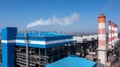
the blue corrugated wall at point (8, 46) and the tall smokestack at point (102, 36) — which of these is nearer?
the blue corrugated wall at point (8, 46)

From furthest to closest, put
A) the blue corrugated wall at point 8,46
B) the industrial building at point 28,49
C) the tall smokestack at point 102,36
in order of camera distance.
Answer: the tall smokestack at point 102,36, the blue corrugated wall at point 8,46, the industrial building at point 28,49

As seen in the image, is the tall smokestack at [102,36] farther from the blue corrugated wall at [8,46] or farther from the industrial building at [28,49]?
the blue corrugated wall at [8,46]

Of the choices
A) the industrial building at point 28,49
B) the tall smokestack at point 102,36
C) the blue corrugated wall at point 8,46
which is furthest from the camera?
the tall smokestack at point 102,36

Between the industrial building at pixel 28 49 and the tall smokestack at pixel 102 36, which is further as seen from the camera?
the tall smokestack at pixel 102 36

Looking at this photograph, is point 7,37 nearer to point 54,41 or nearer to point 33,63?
point 33,63

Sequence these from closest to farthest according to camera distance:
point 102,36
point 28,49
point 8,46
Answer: point 8,46 → point 28,49 → point 102,36

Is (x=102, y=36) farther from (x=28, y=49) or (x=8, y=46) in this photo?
(x=8, y=46)

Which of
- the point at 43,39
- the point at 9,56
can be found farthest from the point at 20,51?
the point at 43,39

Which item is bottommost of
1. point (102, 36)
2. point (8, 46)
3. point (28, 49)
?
point (28, 49)

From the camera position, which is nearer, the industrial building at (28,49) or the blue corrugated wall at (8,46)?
the industrial building at (28,49)

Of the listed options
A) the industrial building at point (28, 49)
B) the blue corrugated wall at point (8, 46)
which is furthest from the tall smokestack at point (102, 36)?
the blue corrugated wall at point (8, 46)

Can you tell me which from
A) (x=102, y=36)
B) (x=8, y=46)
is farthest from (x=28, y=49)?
(x=102, y=36)
